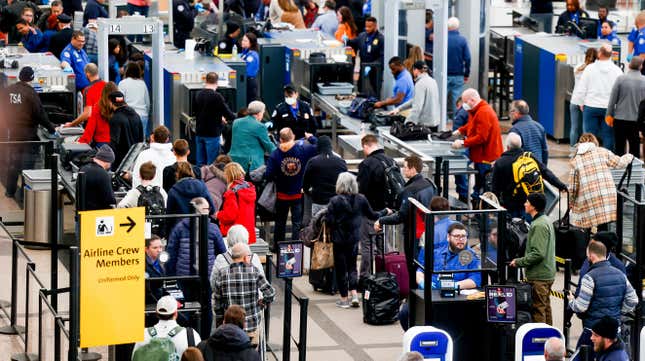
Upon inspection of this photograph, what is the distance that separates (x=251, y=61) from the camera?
24750mm

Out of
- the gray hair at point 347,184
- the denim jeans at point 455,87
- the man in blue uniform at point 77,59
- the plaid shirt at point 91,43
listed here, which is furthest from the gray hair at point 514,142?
the plaid shirt at point 91,43

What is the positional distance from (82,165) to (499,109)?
33.2 ft

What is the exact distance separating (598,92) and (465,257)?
8.43 metres

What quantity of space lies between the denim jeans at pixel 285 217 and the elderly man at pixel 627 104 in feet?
17.1

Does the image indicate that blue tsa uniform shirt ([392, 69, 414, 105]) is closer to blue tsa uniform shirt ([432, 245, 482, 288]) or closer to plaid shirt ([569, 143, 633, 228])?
plaid shirt ([569, 143, 633, 228])

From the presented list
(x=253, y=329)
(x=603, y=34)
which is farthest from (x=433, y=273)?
(x=603, y=34)

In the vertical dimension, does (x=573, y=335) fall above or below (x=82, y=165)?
below

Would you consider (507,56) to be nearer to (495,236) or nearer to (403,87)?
(403,87)

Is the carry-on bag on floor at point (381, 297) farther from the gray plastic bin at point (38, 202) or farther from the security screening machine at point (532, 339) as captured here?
the gray plastic bin at point (38, 202)

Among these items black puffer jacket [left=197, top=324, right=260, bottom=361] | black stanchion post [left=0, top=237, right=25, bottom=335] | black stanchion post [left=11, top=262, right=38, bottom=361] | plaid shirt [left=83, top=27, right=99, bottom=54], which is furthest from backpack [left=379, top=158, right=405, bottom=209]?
plaid shirt [left=83, top=27, right=99, bottom=54]

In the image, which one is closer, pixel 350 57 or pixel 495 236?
pixel 495 236

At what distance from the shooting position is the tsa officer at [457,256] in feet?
47.5

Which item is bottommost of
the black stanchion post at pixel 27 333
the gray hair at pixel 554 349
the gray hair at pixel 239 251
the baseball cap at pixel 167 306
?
the black stanchion post at pixel 27 333

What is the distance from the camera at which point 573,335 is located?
53.6 feet
